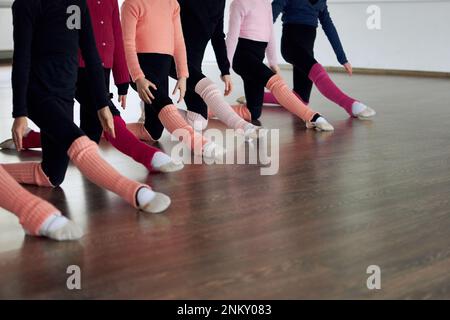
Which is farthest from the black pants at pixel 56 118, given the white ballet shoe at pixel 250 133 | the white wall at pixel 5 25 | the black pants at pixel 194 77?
the white wall at pixel 5 25

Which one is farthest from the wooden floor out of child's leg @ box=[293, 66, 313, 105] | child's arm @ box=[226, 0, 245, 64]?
child's leg @ box=[293, 66, 313, 105]

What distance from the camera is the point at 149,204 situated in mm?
2035

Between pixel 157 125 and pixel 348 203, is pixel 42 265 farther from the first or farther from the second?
pixel 157 125

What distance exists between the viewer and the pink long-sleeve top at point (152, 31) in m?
2.75

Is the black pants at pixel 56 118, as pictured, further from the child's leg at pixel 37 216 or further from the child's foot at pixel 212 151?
the child's foot at pixel 212 151

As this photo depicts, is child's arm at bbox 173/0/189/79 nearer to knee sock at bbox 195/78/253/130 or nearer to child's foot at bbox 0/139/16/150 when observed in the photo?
knee sock at bbox 195/78/253/130

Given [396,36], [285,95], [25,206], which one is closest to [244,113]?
[285,95]

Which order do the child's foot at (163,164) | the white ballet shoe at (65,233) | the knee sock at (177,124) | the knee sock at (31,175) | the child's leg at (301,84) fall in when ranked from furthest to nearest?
1. the child's leg at (301,84)
2. the knee sock at (177,124)
3. the child's foot at (163,164)
4. the knee sock at (31,175)
5. the white ballet shoe at (65,233)

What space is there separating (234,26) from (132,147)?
1045 mm

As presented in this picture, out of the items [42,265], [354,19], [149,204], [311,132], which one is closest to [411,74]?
[354,19]

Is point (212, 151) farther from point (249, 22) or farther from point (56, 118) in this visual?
point (249, 22)

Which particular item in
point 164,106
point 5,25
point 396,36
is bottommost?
point 5,25

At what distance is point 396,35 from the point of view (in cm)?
632

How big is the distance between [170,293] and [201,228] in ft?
1.45
